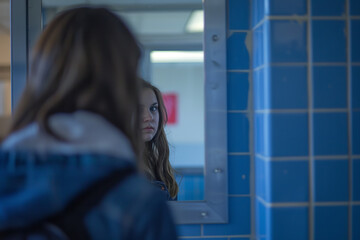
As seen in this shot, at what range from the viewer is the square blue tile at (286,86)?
81 cm

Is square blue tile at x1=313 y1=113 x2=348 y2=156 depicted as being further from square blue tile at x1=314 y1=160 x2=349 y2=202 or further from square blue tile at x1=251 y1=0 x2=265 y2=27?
square blue tile at x1=251 y1=0 x2=265 y2=27

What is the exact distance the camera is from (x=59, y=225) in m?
0.41

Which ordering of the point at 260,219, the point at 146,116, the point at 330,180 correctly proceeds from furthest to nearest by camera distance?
the point at 146,116, the point at 260,219, the point at 330,180

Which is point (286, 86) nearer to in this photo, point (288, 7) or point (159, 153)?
point (288, 7)

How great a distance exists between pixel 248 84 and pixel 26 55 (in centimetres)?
63

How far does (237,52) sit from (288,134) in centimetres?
29

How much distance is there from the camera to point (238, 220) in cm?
Answer: 97

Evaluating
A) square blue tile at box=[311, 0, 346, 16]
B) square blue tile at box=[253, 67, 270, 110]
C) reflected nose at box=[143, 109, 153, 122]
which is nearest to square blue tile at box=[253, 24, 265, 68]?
square blue tile at box=[253, 67, 270, 110]

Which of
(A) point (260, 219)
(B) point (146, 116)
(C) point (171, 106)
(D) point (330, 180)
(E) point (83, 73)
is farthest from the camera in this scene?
(C) point (171, 106)

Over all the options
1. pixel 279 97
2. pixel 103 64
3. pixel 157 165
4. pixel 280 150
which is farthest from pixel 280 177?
pixel 157 165

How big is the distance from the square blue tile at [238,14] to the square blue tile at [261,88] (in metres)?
0.14

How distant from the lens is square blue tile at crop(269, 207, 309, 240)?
807 millimetres

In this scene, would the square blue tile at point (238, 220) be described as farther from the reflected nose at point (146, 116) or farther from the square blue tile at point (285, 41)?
the reflected nose at point (146, 116)

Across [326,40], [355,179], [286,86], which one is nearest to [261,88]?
[286,86]
